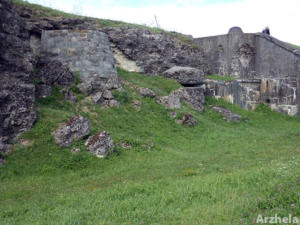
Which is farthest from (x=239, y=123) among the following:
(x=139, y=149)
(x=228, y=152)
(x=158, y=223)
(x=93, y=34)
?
(x=158, y=223)

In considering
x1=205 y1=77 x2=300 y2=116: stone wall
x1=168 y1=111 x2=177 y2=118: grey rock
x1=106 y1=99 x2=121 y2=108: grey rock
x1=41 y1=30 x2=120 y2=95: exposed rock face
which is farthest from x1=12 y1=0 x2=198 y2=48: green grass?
x1=168 y1=111 x2=177 y2=118: grey rock

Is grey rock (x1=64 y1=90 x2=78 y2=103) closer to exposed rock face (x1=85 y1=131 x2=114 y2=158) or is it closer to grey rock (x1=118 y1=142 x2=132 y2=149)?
exposed rock face (x1=85 y1=131 x2=114 y2=158)

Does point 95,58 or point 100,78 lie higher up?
point 95,58

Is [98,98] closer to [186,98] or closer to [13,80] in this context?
[13,80]

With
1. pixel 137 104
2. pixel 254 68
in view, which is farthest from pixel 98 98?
pixel 254 68

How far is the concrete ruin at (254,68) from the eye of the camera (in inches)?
585

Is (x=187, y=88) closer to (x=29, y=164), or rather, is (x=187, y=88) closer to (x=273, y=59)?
(x=273, y=59)

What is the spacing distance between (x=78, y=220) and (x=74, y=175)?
7.87ft

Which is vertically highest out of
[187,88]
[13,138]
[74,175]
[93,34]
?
[93,34]

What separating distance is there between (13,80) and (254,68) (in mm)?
14499

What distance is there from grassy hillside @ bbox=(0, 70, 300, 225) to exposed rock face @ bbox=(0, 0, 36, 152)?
36 cm

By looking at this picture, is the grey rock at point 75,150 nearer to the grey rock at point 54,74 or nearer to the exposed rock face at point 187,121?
the grey rock at point 54,74

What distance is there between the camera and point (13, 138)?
275 inches

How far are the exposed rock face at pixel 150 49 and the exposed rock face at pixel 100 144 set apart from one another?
8409 millimetres
